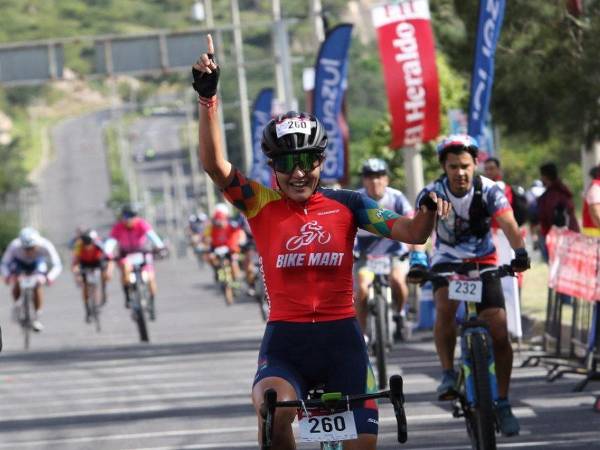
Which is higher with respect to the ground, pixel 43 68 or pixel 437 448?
pixel 43 68

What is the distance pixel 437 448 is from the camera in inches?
498

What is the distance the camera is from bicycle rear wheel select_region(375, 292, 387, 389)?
15859 mm

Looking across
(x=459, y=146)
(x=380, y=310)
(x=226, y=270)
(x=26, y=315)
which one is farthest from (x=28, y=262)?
(x=459, y=146)

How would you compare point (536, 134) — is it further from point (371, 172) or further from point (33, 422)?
point (33, 422)

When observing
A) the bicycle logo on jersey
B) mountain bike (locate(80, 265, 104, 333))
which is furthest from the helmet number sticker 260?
mountain bike (locate(80, 265, 104, 333))

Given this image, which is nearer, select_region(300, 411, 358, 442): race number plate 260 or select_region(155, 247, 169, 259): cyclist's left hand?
select_region(300, 411, 358, 442): race number plate 260

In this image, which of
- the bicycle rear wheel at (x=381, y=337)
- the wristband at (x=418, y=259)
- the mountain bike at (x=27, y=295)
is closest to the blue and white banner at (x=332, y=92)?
the mountain bike at (x=27, y=295)

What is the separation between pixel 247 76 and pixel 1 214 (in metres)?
33.8

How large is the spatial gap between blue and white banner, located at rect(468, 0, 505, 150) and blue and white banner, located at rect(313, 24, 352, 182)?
848cm

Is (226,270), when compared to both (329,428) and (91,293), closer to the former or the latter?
(91,293)

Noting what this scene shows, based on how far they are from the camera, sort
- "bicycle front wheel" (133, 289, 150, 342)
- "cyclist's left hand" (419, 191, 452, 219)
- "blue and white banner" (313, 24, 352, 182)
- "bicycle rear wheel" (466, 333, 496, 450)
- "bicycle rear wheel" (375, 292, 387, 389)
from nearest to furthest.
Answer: "cyclist's left hand" (419, 191, 452, 219), "bicycle rear wheel" (466, 333, 496, 450), "bicycle rear wheel" (375, 292, 387, 389), "bicycle front wheel" (133, 289, 150, 342), "blue and white banner" (313, 24, 352, 182)

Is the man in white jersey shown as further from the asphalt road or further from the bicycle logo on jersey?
the bicycle logo on jersey

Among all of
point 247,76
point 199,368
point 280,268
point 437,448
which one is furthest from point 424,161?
point 247,76

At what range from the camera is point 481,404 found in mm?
11078
